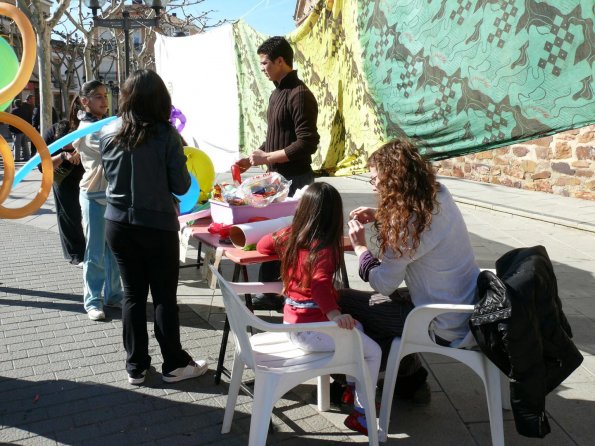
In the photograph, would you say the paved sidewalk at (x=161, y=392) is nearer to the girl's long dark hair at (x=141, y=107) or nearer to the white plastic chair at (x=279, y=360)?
the white plastic chair at (x=279, y=360)

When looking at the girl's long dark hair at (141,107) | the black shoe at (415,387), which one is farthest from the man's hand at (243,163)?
the black shoe at (415,387)

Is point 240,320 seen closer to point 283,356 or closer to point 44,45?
point 283,356

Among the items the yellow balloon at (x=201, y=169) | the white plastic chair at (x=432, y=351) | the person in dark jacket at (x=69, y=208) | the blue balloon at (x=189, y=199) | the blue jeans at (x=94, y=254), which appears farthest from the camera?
the person in dark jacket at (x=69, y=208)

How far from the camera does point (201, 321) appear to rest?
14.8 feet

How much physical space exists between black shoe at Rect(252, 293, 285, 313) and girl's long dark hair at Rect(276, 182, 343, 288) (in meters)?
1.79

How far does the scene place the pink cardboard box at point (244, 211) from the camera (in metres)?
3.46

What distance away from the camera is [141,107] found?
3.09 metres

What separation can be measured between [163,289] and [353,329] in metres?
1.19

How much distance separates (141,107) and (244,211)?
0.80m

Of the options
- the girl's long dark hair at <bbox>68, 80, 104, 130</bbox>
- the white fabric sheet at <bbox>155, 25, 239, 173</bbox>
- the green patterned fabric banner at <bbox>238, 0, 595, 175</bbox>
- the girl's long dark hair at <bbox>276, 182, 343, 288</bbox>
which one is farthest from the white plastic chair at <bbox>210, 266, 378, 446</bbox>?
the white fabric sheet at <bbox>155, 25, 239, 173</bbox>

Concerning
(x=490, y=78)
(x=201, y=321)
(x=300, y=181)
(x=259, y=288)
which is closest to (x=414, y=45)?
(x=490, y=78)

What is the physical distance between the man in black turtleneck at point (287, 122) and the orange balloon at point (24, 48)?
1.45 metres

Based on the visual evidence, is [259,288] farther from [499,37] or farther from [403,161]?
[499,37]

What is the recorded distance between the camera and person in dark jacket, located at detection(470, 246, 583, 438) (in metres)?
2.36
